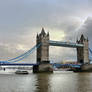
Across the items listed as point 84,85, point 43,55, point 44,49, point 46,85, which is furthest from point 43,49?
point 84,85

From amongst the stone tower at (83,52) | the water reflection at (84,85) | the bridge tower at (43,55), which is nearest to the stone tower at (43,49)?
the bridge tower at (43,55)

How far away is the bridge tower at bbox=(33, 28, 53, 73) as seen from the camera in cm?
6116

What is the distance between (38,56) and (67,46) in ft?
46.2

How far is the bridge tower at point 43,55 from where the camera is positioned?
61156mm

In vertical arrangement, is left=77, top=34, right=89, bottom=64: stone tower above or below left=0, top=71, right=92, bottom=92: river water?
above

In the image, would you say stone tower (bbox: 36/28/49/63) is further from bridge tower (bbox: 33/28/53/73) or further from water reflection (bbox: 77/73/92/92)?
water reflection (bbox: 77/73/92/92)

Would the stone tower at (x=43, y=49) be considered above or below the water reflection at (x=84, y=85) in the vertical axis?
above

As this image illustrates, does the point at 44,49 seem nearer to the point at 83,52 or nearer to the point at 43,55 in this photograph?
the point at 43,55

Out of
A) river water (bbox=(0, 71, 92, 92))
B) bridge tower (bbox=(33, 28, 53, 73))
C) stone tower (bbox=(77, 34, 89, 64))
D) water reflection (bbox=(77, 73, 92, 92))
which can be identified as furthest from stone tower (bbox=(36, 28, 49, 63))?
water reflection (bbox=(77, 73, 92, 92))

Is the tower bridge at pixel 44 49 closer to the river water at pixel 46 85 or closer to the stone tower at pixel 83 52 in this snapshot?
the stone tower at pixel 83 52

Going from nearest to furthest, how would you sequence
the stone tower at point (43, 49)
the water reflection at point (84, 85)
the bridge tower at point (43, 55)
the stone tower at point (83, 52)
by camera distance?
the water reflection at point (84, 85)
the bridge tower at point (43, 55)
the stone tower at point (43, 49)
the stone tower at point (83, 52)

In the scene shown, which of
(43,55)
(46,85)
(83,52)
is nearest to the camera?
(46,85)

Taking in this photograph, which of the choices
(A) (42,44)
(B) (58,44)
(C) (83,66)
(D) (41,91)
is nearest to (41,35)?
(A) (42,44)

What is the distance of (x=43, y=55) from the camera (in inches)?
2544
